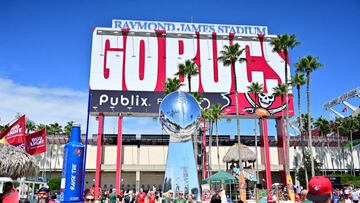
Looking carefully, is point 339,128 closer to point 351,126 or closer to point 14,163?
point 351,126

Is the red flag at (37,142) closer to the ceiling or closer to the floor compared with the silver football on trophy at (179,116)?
closer to the floor

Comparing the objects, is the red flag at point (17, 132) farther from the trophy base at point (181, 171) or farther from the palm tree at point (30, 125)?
the palm tree at point (30, 125)

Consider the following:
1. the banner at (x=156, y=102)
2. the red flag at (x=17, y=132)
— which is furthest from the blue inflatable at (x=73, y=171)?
the banner at (x=156, y=102)

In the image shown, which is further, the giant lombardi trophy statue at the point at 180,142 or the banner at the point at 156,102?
the banner at the point at 156,102

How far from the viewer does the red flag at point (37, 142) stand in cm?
1958

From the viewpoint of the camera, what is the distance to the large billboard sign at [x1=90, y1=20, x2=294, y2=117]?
4462cm

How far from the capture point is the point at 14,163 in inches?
520

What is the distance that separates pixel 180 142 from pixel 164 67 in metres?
29.0

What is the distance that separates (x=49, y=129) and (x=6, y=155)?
162 ft

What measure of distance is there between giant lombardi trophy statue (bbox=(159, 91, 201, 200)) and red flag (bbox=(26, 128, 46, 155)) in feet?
23.0

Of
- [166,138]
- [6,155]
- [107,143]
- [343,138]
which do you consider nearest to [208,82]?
[166,138]

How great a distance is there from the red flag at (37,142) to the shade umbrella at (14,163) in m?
5.82

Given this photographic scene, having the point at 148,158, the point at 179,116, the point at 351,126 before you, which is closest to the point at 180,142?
the point at 179,116

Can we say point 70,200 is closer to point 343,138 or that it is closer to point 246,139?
point 246,139
